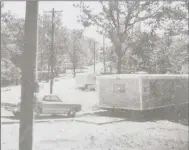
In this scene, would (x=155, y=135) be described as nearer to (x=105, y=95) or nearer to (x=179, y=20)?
(x=105, y=95)

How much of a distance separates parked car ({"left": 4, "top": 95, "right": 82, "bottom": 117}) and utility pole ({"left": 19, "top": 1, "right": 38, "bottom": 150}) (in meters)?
9.96

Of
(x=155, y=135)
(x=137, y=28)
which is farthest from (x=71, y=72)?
(x=137, y=28)

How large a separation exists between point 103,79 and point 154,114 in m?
3.63

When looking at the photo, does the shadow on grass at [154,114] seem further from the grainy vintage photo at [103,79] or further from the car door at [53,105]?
the car door at [53,105]

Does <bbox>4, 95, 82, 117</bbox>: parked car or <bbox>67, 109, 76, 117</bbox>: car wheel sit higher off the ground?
<bbox>4, 95, 82, 117</bbox>: parked car

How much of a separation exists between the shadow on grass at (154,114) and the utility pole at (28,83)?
1174 centimetres

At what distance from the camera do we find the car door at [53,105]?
15.6 metres

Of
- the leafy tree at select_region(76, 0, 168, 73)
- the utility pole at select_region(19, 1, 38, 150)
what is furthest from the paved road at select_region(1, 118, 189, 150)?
the leafy tree at select_region(76, 0, 168, 73)

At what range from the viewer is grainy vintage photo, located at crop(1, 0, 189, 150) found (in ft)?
32.9

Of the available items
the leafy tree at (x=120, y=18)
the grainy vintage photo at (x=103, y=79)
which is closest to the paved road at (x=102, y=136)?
the grainy vintage photo at (x=103, y=79)

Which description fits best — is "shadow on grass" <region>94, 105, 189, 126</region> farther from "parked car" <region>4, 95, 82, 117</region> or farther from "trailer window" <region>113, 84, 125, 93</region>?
"parked car" <region>4, 95, 82, 117</region>

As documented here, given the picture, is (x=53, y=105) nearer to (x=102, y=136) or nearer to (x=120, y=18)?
(x=102, y=136)

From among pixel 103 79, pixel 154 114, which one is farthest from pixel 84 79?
pixel 154 114

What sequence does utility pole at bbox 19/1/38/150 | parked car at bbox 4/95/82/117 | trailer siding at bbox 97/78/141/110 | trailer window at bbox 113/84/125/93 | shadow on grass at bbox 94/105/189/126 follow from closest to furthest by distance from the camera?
utility pole at bbox 19/1/38/150
parked car at bbox 4/95/82/117
trailer siding at bbox 97/78/141/110
shadow on grass at bbox 94/105/189/126
trailer window at bbox 113/84/125/93
